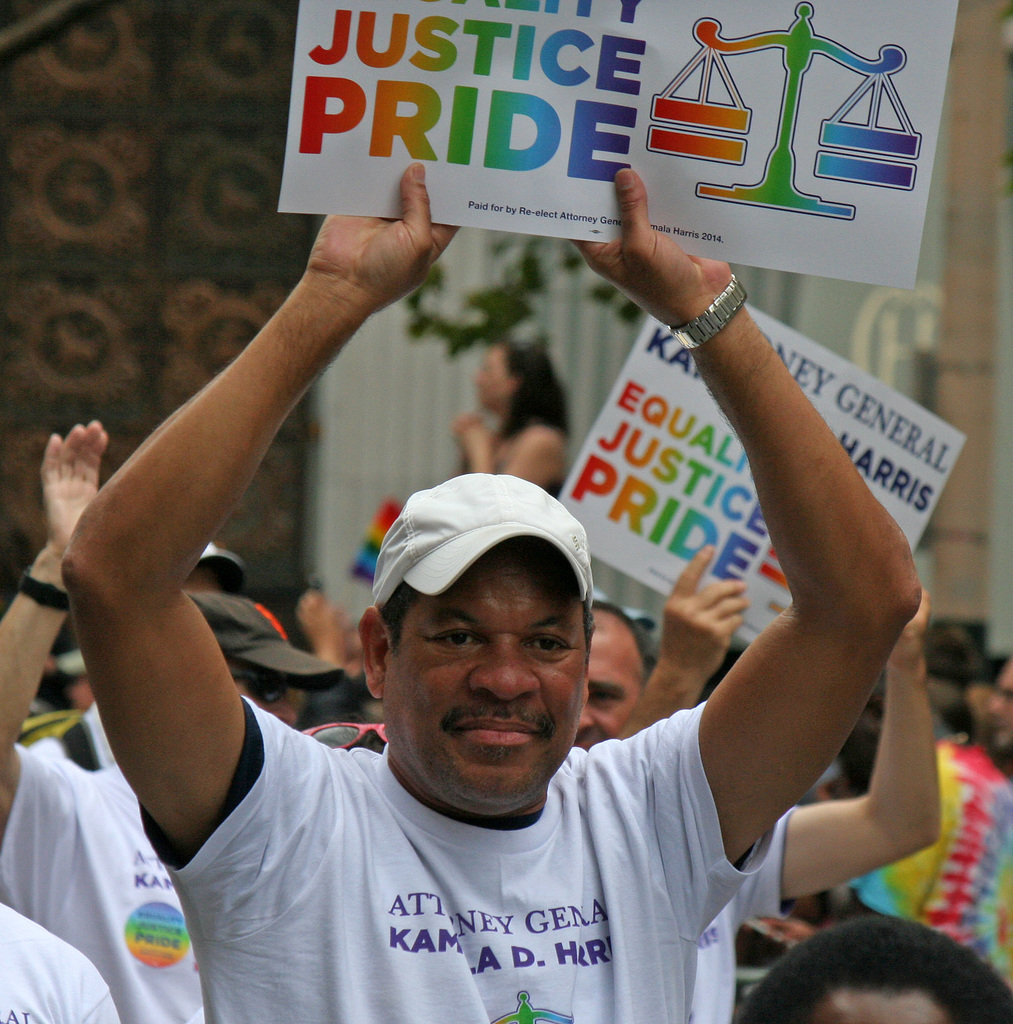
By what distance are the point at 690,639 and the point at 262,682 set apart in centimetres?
94

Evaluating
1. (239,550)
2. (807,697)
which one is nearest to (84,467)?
(807,697)

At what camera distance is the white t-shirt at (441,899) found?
6.07 ft

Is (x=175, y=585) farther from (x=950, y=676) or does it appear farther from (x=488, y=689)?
(x=950, y=676)

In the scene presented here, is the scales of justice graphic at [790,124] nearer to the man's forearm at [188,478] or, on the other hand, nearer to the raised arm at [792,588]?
Answer: the raised arm at [792,588]

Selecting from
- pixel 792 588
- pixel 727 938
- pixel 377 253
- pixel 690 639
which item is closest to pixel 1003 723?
pixel 690 639

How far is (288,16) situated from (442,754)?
296 inches

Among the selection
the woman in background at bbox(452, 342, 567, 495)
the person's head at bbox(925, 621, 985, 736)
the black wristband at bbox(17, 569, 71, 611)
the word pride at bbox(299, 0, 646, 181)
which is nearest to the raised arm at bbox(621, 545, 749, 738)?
the black wristband at bbox(17, 569, 71, 611)

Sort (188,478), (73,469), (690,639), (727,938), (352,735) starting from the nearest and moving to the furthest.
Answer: (188,478) < (352,735) < (727,938) < (73,469) < (690,639)

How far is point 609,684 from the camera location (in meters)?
3.40

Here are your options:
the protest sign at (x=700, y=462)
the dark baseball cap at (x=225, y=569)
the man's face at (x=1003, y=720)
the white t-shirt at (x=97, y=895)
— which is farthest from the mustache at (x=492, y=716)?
the man's face at (x=1003, y=720)

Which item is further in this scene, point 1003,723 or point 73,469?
point 1003,723

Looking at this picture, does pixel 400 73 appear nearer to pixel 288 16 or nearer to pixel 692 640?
pixel 692 640

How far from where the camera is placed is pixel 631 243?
207 centimetres

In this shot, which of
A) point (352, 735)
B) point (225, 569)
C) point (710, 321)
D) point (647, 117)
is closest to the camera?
point (710, 321)
